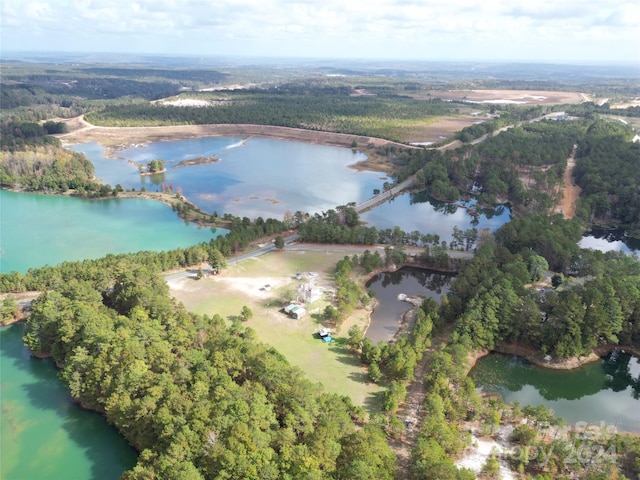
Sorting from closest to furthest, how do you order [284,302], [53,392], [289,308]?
[53,392] → [289,308] → [284,302]

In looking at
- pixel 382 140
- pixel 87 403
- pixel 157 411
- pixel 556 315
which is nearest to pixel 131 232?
pixel 87 403

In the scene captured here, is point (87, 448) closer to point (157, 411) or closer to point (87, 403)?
point (87, 403)

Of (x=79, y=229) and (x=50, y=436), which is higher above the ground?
(x=79, y=229)

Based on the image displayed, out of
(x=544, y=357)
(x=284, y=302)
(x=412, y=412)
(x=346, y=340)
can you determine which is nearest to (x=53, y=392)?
(x=284, y=302)

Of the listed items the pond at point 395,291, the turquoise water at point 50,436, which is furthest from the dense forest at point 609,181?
the turquoise water at point 50,436

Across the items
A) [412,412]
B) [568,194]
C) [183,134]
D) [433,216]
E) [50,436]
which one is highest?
[183,134]

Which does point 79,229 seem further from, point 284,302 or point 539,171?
point 539,171

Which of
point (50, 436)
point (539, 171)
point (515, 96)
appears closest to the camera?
point (50, 436)

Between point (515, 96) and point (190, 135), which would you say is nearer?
point (190, 135)
